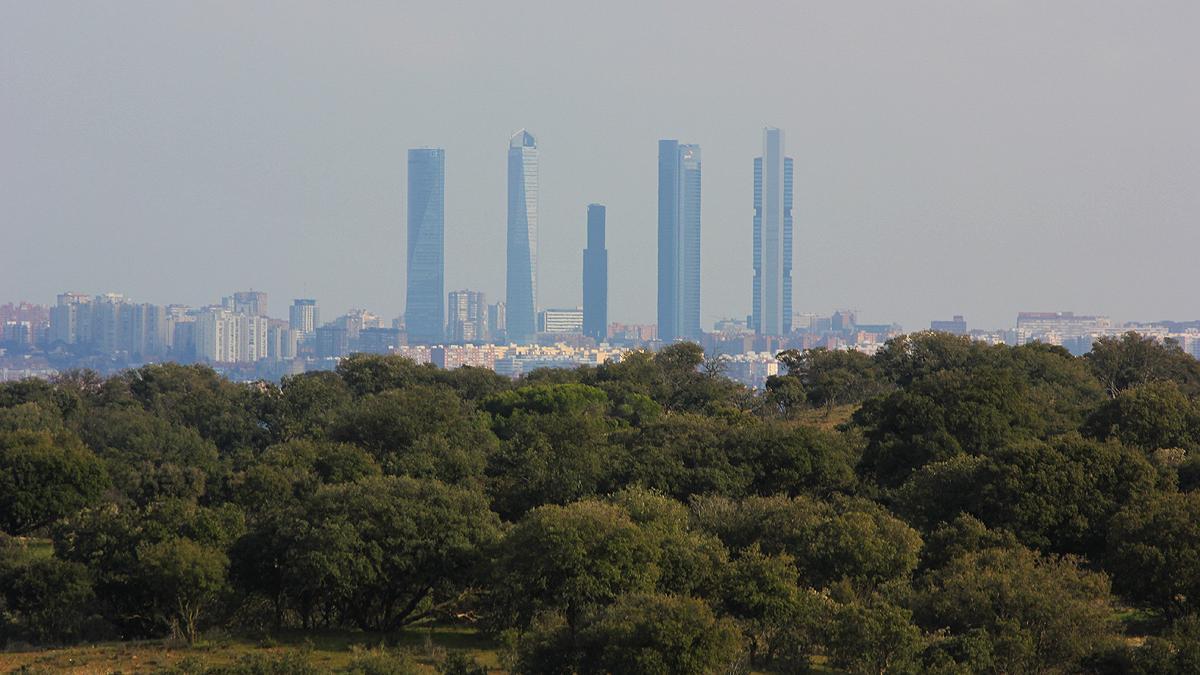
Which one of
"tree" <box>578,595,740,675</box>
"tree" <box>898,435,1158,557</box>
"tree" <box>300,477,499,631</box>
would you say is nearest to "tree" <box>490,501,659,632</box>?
"tree" <box>300,477,499,631</box>

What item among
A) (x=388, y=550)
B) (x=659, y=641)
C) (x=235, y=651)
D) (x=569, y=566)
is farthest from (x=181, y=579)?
(x=659, y=641)

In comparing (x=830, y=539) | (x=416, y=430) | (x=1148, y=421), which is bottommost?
(x=830, y=539)

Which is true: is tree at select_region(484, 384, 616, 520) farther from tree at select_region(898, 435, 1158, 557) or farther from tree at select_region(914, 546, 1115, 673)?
tree at select_region(914, 546, 1115, 673)

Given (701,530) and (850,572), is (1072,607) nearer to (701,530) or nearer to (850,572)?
(850,572)

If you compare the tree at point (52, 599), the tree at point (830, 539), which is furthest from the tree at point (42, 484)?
the tree at point (830, 539)

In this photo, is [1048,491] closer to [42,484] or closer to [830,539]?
[830,539]

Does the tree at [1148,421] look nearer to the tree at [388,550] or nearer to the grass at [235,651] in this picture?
the tree at [388,550]

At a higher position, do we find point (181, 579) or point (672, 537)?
point (672, 537)
